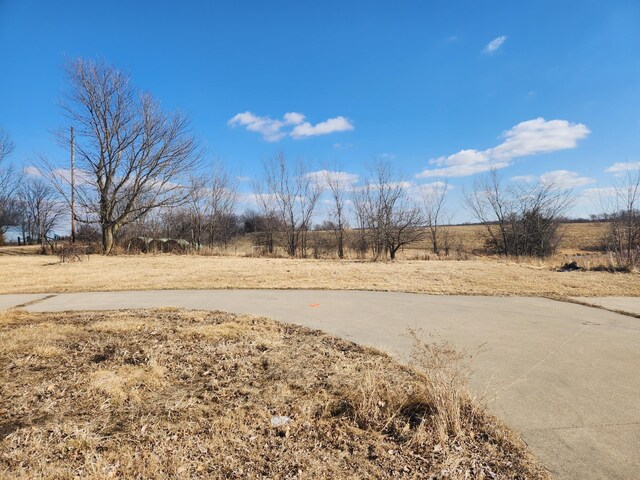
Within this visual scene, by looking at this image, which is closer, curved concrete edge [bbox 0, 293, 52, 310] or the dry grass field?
curved concrete edge [bbox 0, 293, 52, 310]

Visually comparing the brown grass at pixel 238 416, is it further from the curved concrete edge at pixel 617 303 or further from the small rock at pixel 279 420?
the curved concrete edge at pixel 617 303

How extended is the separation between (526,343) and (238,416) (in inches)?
169

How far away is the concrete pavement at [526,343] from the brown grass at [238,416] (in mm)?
496

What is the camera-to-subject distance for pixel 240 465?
2506 millimetres

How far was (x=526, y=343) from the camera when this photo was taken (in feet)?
17.6

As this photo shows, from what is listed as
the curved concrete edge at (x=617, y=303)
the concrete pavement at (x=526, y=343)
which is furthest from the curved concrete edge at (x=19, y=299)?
the curved concrete edge at (x=617, y=303)

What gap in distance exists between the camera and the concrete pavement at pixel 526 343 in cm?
288

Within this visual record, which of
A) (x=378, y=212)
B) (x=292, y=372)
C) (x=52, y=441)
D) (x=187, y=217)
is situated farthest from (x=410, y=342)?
(x=187, y=217)

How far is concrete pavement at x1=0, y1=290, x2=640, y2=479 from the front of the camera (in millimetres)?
2881

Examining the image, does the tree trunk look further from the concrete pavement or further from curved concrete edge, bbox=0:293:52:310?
the concrete pavement

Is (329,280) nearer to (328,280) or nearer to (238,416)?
(328,280)

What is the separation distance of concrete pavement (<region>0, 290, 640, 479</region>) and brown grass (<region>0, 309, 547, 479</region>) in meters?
0.50

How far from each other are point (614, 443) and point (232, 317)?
5.48 metres

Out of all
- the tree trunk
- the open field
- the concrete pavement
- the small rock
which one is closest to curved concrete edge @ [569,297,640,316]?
the concrete pavement
